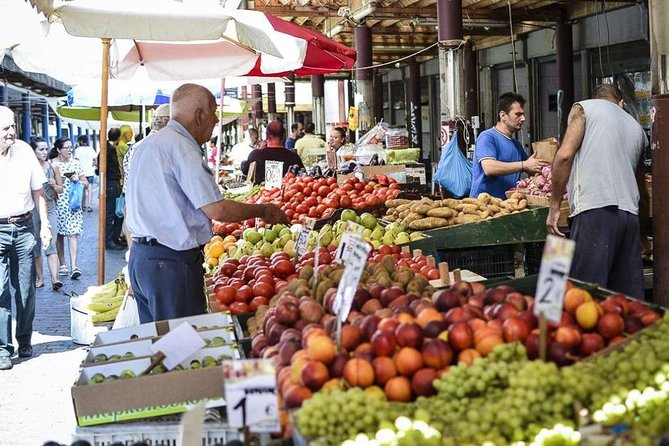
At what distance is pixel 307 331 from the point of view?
9.98 feet

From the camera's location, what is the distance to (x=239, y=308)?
439 cm

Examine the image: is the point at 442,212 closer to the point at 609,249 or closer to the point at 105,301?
the point at 609,249

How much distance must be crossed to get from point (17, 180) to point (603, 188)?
467 cm

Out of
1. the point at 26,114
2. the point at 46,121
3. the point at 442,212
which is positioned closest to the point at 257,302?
the point at 442,212

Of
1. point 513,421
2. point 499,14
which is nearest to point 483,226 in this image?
point 513,421

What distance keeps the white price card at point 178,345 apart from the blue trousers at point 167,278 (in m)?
1.51

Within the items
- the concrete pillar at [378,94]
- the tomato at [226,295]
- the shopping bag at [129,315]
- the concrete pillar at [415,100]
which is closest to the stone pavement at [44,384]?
the shopping bag at [129,315]

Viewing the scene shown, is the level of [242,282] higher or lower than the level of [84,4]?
lower

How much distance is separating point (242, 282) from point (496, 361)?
2.49 meters

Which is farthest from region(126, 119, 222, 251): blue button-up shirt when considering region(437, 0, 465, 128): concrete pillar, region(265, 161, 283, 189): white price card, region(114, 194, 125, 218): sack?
region(114, 194, 125, 218): sack

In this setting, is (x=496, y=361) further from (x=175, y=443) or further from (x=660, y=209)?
(x=660, y=209)

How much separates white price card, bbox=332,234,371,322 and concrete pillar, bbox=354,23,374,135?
13053mm

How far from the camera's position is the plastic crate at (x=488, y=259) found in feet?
21.1

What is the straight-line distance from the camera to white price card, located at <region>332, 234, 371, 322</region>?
2816 mm
